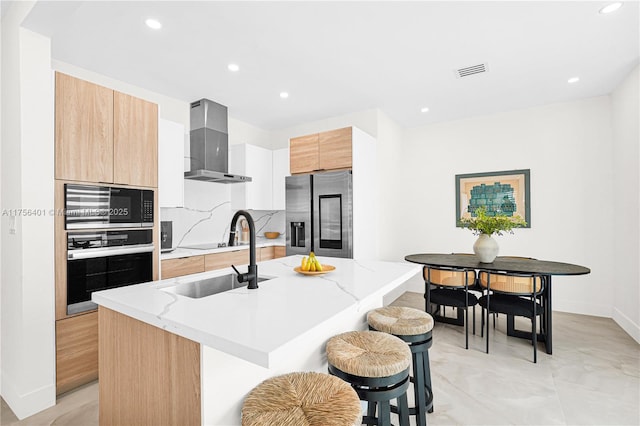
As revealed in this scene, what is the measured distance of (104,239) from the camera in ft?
7.96

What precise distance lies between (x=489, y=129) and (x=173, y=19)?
13.5ft

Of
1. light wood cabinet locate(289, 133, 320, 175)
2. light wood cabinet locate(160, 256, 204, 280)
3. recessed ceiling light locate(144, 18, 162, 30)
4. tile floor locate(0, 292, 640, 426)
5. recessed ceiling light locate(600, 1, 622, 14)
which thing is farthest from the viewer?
light wood cabinet locate(289, 133, 320, 175)

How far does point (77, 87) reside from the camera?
227 cm

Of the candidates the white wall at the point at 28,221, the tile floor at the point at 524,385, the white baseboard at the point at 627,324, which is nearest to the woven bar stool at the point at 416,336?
the tile floor at the point at 524,385

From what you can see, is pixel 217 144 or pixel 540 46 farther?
pixel 217 144

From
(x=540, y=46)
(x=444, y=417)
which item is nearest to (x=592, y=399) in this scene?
(x=444, y=417)

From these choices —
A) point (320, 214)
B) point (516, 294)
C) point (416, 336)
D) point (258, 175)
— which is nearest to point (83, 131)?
point (258, 175)

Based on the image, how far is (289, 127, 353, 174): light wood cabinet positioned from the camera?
371 cm

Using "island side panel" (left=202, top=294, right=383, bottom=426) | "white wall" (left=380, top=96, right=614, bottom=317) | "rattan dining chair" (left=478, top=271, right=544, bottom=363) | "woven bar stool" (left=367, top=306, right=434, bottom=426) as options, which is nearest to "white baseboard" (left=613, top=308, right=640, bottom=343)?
"white wall" (left=380, top=96, right=614, bottom=317)

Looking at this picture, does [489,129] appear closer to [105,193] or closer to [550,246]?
[550,246]

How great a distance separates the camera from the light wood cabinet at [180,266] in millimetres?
2979

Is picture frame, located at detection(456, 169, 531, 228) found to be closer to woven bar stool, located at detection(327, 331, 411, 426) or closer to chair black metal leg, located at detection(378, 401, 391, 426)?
woven bar stool, located at detection(327, 331, 411, 426)

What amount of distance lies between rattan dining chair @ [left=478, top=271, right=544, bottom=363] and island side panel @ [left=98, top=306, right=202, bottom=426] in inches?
103

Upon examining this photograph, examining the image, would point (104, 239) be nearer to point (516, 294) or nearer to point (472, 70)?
point (516, 294)
